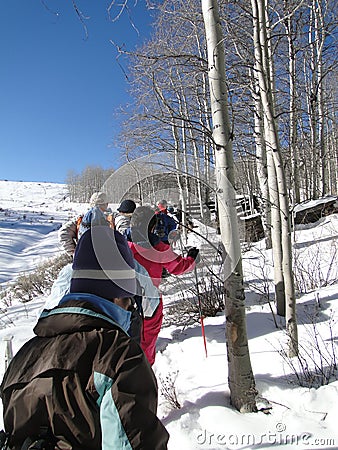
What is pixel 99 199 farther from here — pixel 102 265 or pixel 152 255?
pixel 102 265

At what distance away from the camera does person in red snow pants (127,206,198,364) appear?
284 centimetres

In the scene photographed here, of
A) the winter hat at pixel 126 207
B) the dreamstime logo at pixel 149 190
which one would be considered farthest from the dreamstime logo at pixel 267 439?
the winter hat at pixel 126 207

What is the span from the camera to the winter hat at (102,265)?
1.18m

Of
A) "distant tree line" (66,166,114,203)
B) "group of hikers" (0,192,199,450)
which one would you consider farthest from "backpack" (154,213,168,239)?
"distant tree line" (66,166,114,203)

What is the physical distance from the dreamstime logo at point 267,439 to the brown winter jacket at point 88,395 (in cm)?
118

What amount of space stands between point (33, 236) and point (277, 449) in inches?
988

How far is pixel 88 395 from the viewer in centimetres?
87

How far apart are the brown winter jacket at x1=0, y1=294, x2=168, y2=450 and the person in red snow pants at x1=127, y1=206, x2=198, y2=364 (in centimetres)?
193

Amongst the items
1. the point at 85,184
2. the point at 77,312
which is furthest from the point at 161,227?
the point at 85,184

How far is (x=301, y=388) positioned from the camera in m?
2.13

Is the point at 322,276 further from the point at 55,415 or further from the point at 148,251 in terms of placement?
the point at 55,415

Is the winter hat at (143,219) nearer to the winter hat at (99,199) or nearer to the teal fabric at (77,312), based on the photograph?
the winter hat at (99,199)

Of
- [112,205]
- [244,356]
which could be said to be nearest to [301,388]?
[244,356]

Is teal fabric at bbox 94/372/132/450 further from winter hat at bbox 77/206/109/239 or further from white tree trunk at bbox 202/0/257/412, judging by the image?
winter hat at bbox 77/206/109/239
